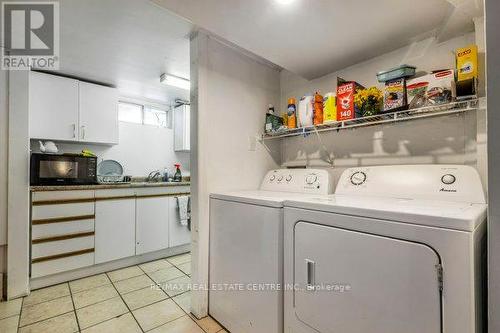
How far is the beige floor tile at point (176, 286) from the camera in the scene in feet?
6.90

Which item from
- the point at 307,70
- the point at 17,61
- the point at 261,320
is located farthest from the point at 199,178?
the point at 17,61

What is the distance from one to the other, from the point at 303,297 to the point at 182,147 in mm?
3064

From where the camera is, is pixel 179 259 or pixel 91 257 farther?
pixel 179 259

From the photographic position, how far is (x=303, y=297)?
112 cm

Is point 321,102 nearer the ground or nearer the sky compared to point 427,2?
nearer the ground

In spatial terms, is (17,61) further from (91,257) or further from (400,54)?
(400,54)

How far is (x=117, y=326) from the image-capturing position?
5.32 ft

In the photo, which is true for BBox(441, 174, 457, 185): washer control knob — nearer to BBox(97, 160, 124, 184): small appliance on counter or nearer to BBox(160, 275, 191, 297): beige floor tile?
BBox(160, 275, 191, 297): beige floor tile

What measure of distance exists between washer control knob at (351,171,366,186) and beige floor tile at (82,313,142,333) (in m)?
1.80

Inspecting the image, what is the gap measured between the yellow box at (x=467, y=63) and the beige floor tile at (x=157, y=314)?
2327 millimetres

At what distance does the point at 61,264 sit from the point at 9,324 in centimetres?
65

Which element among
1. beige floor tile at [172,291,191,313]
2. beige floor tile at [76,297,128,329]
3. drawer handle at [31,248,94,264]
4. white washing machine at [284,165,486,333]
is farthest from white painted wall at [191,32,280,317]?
drawer handle at [31,248,94,264]

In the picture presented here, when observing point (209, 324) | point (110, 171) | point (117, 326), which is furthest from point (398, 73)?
point (110, 171)

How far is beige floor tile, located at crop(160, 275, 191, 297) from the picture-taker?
82.8 inches
